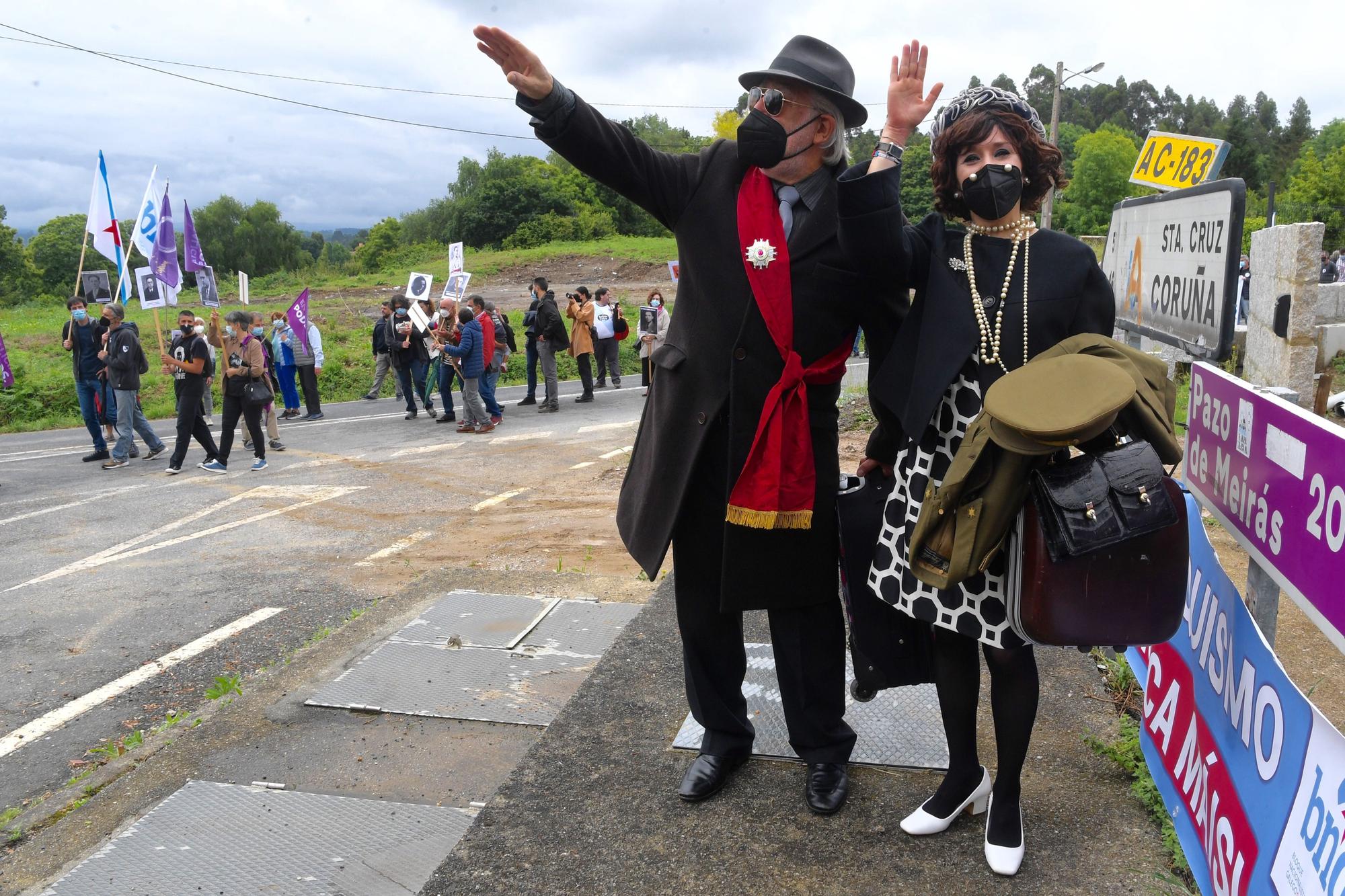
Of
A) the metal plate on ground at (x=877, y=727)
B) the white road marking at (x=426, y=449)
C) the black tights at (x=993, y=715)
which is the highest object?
the black tights at (x=993, y=715)

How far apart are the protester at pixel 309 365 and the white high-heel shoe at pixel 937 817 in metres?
14.7

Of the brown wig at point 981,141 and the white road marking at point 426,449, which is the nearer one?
the brown wig at point 981,141

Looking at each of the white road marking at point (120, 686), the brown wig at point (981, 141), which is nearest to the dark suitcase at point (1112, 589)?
the brown wig at point (981, 141)

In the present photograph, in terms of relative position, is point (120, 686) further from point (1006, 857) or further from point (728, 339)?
point (1006, 857)

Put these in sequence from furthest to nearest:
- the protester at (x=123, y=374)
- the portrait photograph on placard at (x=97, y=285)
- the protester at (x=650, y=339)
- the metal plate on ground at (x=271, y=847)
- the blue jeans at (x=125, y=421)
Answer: the portrait photograph on placard at (x=97, y=285) → the protester at (x=650, y=339) → the blue jeans at (x=125, y=421) → the protester at (x=123, y=374) → the metal plate on ground at (x=271, y=847)

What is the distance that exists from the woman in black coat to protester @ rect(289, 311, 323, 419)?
14776mm

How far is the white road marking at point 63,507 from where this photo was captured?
893cm

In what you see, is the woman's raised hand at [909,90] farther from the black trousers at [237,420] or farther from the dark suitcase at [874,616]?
the black trousers at [237,420]

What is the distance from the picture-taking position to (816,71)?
7.87 ft

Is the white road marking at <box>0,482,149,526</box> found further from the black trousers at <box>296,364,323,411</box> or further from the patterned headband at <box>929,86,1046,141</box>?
the patterned headband at <box>929,86,1046,141</box>

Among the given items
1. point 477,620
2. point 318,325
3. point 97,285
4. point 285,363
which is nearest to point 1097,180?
point 318,325

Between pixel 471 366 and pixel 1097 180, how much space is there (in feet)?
266

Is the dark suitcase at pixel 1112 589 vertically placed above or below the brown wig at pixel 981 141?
below

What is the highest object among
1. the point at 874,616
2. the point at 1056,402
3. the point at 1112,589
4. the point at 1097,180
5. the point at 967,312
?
the point at 1097,180
